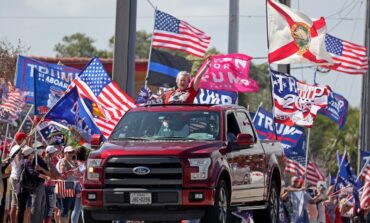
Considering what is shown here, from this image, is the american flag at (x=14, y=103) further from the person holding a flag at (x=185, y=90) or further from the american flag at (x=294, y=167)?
the american flag at (x=294, y=167)

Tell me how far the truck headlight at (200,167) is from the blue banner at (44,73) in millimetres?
8565

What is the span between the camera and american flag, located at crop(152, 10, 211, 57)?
28.1 meters

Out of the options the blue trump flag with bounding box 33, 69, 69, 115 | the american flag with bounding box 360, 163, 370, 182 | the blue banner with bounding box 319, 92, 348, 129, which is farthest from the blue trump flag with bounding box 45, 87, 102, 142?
the american flag with bounding box 360, 163, 370, 182

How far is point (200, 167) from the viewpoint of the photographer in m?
16.1

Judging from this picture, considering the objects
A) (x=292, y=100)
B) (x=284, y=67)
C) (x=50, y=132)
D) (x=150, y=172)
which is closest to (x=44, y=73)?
(x=50, y=132)

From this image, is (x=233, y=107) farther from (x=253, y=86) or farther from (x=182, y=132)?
(x=253, y=86)

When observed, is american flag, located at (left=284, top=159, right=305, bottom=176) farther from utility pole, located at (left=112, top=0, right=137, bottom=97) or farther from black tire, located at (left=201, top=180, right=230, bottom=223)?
black tire, located at (left=201, top=180, right=230, bottom=223)

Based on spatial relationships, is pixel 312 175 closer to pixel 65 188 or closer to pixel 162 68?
pixel 162 68

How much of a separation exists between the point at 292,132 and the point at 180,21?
4.95 meters

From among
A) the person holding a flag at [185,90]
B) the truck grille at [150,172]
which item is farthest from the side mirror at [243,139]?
the person holding a flag at [185,90]

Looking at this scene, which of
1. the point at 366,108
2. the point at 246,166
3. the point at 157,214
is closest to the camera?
the point at 157,214

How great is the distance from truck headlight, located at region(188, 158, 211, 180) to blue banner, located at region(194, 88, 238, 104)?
40.5 ft

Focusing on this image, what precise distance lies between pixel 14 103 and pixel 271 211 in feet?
22.3

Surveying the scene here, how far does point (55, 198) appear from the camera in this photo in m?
21.3
